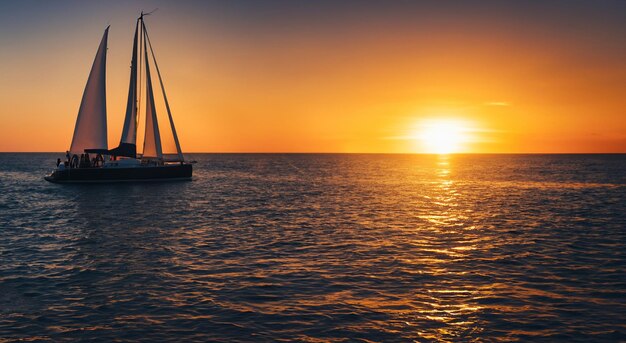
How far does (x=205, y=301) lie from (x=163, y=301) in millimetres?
1125

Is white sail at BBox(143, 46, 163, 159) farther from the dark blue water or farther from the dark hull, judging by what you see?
the dark blue water

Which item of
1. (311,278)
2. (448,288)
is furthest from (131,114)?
(448,288)

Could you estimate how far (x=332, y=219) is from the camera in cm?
3155

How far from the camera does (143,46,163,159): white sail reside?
2297 inches

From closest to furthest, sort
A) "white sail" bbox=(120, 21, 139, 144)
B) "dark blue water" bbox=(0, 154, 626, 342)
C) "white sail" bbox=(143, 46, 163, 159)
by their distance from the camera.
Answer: "dark blue water" bbox=(0, 154, 626, 342)
"white sail" bbox=(120, 21, 139, 144)
"white sail" bbox=(143, 46, 163, 159)

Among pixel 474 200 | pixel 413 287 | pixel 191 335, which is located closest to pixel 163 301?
pixel 191 335

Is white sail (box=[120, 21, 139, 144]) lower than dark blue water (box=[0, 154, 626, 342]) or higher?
higher

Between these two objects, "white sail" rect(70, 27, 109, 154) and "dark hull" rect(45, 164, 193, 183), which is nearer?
"dark hull" rect(45, 164, 193, 183)

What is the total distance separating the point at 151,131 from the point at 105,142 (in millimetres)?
5171

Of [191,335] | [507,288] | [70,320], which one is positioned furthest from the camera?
[507,288]

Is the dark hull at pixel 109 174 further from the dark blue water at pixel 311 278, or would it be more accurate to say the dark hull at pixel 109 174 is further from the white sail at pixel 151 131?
the dark blue water at pixel 311 278

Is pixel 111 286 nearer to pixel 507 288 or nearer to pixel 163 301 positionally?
pixel 163 301

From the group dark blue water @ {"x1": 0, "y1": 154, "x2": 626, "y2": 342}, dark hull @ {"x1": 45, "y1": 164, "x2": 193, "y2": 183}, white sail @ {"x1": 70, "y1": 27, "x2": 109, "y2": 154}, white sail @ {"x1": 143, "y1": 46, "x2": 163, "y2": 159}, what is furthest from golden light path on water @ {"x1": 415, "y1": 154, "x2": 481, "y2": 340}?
white sail @ {"x1": 70, "y1": 27, "x2": 109, "y2": 154}

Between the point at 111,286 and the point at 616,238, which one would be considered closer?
the point at 111,286
